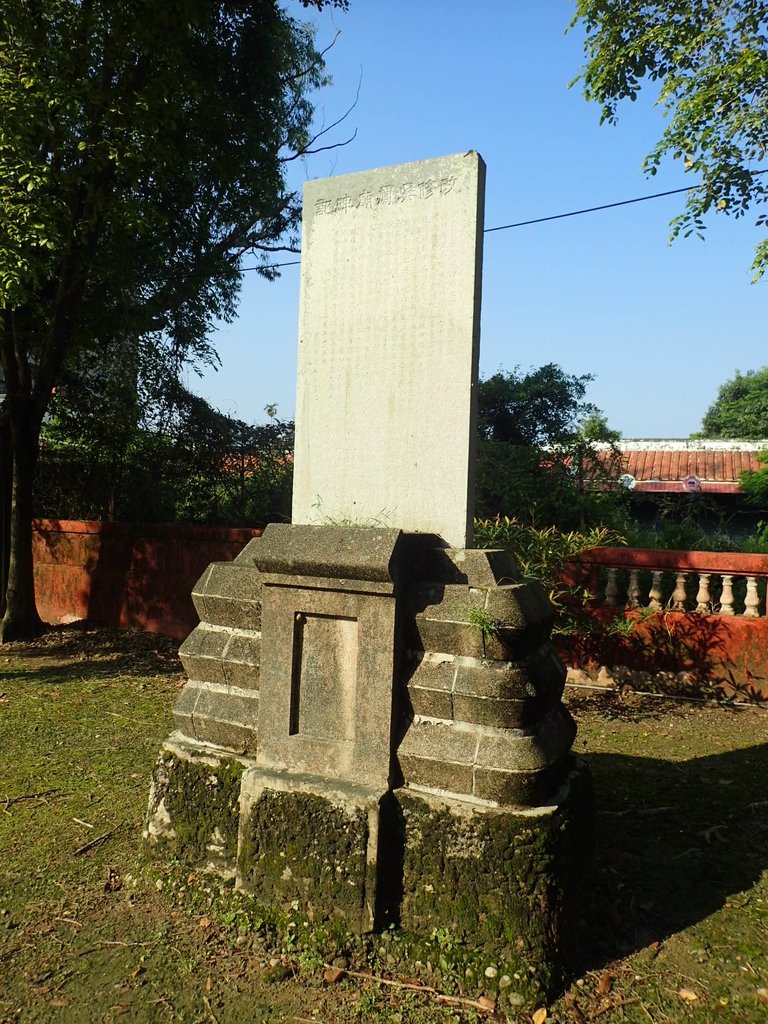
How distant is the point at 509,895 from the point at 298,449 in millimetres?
1817

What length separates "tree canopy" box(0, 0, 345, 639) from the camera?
6.09 m

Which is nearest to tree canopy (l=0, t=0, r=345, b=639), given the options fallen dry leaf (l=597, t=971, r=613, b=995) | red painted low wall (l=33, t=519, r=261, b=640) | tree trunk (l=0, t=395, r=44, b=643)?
tree trunk (l=0, t=395, r=44, b=643)

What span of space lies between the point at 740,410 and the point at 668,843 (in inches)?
1381

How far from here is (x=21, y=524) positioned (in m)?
8.16

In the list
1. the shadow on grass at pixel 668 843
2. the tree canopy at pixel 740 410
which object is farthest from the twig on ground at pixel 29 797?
the tree canopy at pixel 740 410

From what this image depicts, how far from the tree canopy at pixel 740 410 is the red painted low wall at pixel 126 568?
92.3 ft

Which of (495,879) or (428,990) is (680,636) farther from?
(428,990)

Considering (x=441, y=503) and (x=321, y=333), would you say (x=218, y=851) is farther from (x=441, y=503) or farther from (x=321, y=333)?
(x=321, y=333)

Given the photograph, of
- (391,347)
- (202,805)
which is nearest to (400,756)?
(202,805)

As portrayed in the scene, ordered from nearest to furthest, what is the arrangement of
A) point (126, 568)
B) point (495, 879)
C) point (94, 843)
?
1. point (495, 879)
2. point (94, 843)
3. point (126, 568)

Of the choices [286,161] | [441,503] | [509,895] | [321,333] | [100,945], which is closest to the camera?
[509,895]

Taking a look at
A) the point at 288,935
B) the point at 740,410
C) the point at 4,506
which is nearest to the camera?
the point at 288,935

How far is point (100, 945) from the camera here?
Result: 260 centimetres

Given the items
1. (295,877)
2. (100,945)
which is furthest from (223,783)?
(100,945)
